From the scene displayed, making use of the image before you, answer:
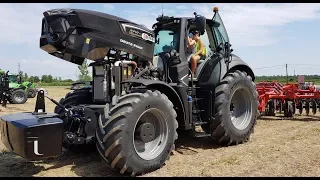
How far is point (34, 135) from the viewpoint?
14.1 ft

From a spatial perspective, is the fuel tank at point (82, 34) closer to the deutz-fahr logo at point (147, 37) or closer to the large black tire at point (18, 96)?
the deutz-fahr logo at point (147, 37)

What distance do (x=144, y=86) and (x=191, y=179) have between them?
5.11 feet

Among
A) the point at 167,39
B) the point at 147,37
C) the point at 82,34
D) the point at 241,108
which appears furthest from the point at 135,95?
the point at 241,108

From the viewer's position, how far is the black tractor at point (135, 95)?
4.50 metres

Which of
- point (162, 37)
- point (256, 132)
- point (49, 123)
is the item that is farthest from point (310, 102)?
point (49, 123)

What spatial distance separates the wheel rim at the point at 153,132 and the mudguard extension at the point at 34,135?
1096 millimetres

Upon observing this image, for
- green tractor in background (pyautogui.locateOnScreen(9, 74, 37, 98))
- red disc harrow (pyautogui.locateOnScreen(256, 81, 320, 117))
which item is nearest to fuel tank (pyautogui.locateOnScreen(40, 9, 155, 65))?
red disc harrow (pyautogui.locateOnScreen(256, 81, 320, 117))

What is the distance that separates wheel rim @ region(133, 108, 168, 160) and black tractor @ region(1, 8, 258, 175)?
1cm

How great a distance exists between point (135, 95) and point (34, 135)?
1410 mm

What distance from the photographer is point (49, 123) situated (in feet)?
14.7

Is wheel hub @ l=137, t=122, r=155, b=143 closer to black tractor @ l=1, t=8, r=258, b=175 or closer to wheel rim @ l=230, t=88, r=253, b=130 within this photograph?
black tractor @ l=1, t=8, r=258, b=175

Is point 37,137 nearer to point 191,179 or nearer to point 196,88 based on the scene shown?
point 191,179

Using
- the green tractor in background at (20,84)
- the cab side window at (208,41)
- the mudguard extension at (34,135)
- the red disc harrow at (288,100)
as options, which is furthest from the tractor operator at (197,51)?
the green tractor in background at (20,84)

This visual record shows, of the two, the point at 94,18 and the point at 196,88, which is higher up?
the point at 94,18
